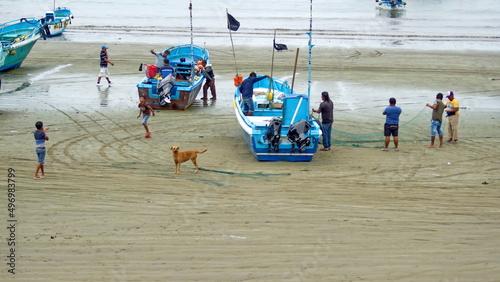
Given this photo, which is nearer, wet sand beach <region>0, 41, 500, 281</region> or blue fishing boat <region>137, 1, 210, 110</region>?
wet sand beach <region>0, 41, 500, 281</region>

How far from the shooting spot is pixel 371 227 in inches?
414

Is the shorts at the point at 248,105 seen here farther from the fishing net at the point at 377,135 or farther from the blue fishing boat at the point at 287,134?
the fishing net at the point at 377,135

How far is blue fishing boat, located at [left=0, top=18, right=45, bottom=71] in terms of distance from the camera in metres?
24.1

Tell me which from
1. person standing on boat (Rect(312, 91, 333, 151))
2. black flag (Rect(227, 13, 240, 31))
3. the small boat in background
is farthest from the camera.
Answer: the small boat in background

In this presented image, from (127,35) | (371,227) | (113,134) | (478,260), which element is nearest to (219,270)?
(371,227)

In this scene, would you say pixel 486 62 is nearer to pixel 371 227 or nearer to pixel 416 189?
pixel 416 189

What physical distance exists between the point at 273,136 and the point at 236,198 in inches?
111

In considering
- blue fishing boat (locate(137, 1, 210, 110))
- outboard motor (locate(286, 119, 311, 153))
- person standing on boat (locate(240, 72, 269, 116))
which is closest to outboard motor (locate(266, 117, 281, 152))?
outboard motor (locate(286, 119, 311, 153))

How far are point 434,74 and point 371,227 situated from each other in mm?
15571

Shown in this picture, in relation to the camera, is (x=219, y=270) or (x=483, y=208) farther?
(x=483, y=208)

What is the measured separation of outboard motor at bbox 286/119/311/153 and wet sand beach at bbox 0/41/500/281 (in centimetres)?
41

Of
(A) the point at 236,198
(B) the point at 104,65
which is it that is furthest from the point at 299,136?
(B) the point at 104,65

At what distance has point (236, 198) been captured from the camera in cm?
1184

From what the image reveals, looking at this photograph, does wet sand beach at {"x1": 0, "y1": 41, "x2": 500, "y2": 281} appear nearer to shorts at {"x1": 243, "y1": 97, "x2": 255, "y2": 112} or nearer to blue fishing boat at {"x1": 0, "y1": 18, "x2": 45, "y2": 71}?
shorts at {"x1": 243, "y1": 97, "x2": 255, "y2": 112}
